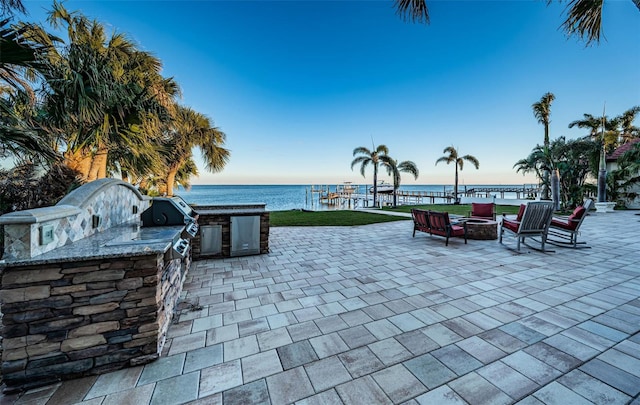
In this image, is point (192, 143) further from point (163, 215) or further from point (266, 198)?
point (266, 198)

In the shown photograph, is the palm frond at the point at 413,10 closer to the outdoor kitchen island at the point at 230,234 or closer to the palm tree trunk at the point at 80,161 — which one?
the outdoor kitchen island at the point at 230,234

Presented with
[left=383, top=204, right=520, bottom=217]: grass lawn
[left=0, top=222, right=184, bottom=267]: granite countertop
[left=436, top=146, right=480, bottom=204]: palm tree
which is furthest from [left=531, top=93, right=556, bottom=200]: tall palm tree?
[left=0, top=222, right=184, bottom=267]: granite countertop

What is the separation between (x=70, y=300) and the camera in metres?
1.65

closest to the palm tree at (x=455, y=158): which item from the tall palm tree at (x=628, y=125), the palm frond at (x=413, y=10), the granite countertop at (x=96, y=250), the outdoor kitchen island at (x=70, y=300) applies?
the tall palm tree at (x=628, y=125)

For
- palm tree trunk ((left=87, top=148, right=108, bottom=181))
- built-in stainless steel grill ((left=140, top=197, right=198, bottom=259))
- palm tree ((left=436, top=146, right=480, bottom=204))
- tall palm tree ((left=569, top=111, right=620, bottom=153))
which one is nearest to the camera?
built-in stainless steel grill ((left=140, top=197, right=198, bottom=259))

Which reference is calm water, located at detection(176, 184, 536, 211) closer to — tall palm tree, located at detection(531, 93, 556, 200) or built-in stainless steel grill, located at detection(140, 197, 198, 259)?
built-in stainless steel grill, located at detection(140, 197, 198, 259)

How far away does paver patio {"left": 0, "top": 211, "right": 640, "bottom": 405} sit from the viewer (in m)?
1.56

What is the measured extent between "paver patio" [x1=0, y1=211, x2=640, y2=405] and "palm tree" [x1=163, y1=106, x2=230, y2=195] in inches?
313

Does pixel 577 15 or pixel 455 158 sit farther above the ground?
pixel 455 158

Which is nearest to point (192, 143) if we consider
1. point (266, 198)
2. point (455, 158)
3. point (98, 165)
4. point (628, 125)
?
point (98, 165)

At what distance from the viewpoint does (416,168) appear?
16.5 m

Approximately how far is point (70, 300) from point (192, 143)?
10862mm

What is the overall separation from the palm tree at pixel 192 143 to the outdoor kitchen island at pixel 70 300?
28.8ft

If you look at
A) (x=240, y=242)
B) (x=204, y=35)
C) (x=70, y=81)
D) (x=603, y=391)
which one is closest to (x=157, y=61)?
(x=204, y=35)
